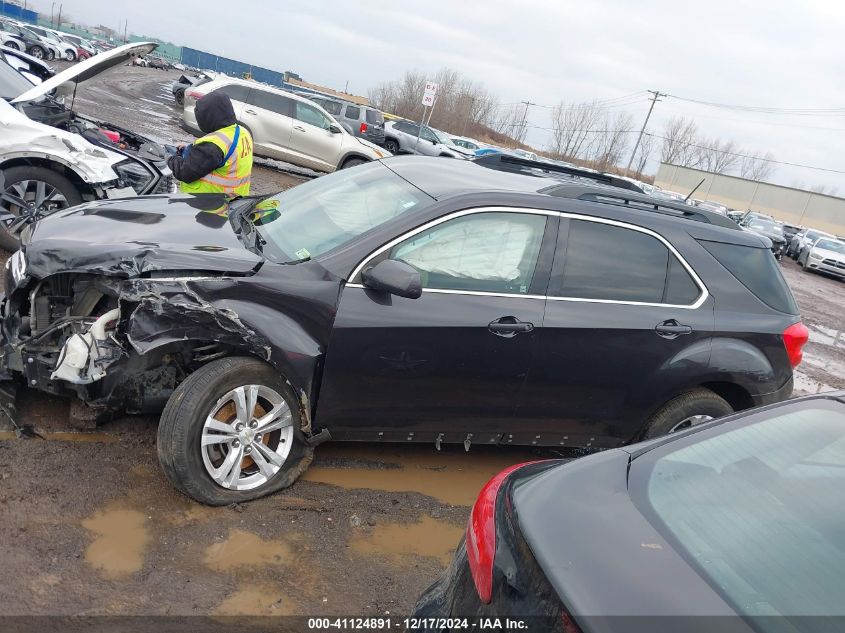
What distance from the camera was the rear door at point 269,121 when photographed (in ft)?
49.4

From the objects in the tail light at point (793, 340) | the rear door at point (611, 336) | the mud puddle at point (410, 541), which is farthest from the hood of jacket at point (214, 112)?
the tail light at point (793, 340)

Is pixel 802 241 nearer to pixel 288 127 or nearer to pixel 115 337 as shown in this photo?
pixel 288 127

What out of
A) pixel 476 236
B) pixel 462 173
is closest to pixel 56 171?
pixel 462 173

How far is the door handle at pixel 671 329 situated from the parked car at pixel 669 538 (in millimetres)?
1597

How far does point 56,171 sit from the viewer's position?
19.3 ft

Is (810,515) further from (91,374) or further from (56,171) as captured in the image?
(56,171)

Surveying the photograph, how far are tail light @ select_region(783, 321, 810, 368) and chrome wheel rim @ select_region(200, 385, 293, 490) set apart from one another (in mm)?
3190

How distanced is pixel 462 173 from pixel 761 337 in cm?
218

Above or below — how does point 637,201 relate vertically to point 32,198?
above

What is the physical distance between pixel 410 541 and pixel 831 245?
24341 millimetres

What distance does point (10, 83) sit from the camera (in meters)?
6.77

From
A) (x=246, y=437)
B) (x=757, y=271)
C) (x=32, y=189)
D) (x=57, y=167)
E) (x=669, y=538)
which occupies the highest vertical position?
(x=757, y=271)

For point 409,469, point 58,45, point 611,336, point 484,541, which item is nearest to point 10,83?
point 409,469

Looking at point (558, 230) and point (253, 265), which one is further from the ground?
point (558, 230)
